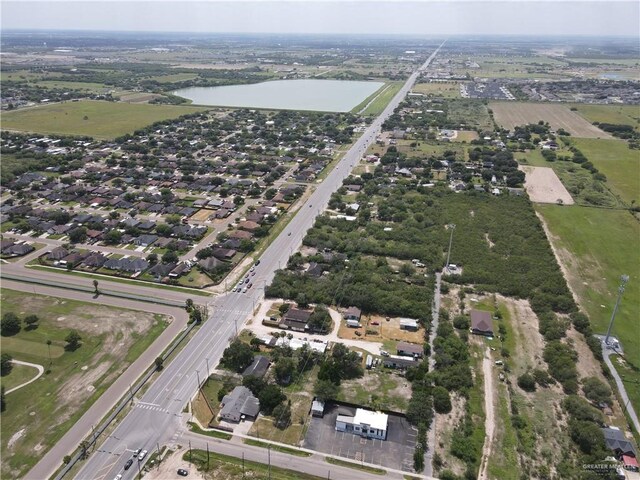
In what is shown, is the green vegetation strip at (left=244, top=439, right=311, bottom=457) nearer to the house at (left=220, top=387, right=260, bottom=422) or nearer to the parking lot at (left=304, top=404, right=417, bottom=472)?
the parking lot at (left=304, top=404, right=417, bottom=472)

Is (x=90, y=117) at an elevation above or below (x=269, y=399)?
above

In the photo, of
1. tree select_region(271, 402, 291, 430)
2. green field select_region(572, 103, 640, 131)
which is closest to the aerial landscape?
tree select_region(271, 402, 291, 430)

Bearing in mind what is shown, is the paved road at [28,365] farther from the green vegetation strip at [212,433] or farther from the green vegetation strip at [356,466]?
the green vegetation strip at [356,466]

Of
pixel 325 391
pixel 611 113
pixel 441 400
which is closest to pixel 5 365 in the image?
pixel 325 391

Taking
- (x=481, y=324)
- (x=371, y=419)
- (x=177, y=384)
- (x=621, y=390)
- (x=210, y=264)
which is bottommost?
(x=621, y=390)

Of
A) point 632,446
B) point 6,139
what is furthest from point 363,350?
point 6,139

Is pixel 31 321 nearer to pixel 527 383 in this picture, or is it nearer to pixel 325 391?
pixel 325 391
